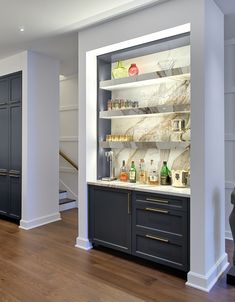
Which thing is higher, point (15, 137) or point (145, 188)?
point (15, 137)

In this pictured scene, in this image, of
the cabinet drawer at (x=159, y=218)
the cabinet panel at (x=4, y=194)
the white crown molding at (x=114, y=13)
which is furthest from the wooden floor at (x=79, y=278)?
the white crown molding at (x=114, y=13)

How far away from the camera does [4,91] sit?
15.6 feet

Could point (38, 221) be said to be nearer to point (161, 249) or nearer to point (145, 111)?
point (161, 249)

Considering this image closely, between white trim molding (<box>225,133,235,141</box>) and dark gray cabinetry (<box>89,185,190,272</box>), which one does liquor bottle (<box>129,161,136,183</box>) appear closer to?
dark gray cabinetry (<box>89,185,190,272</box>)

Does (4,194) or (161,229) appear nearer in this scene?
(161,229)

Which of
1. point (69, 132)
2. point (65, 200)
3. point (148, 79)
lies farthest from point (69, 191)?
point (148, 79)

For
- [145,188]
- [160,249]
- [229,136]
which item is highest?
[229,136]

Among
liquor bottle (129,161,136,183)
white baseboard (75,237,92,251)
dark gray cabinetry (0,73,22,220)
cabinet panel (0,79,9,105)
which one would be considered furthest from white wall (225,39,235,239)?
cabinet panel (0,79,9,105)

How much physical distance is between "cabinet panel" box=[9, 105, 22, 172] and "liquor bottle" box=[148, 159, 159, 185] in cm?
226

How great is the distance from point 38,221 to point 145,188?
2.26 metres

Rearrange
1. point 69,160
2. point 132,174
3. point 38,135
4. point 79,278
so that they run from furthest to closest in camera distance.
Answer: point 69,160
point 38,135
point 132,174
point 79,278

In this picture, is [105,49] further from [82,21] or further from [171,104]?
[171,104]

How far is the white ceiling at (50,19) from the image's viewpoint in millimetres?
2930

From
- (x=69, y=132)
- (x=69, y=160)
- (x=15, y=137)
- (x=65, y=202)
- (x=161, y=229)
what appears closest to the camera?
(x=161, y=229)
